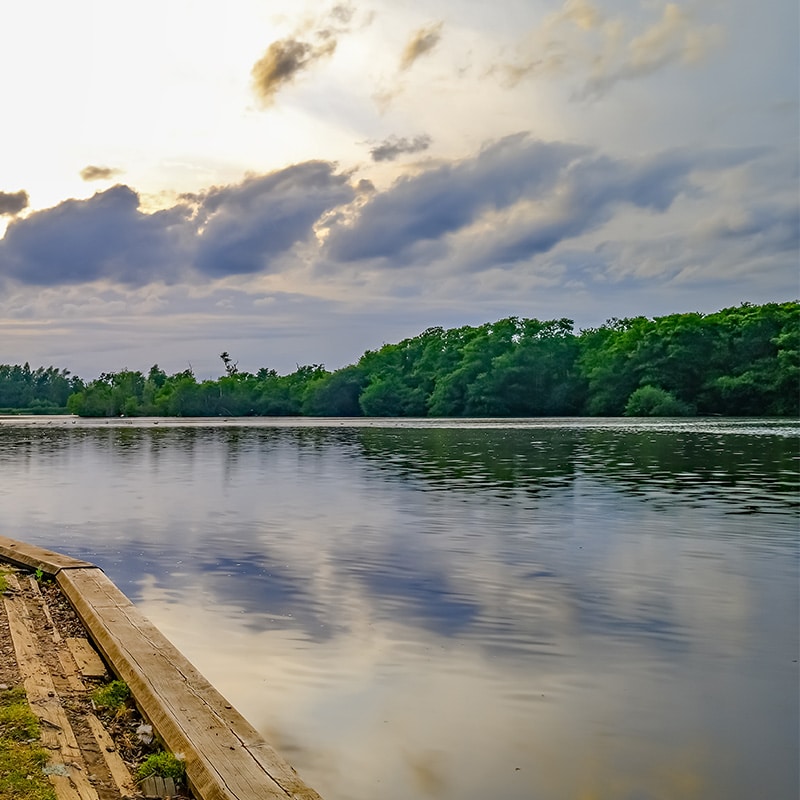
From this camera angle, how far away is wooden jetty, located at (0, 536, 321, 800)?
4328 millimetres

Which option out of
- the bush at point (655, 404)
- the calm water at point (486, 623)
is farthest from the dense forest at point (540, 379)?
the calm water at point (486, 623)

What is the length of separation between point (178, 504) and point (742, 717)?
15930 millimetres

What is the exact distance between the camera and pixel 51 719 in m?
5.33

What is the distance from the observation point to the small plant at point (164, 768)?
4.61 m

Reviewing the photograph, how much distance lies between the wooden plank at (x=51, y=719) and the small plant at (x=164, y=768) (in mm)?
285

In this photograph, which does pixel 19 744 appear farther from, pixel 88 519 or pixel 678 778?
pixel 88 519

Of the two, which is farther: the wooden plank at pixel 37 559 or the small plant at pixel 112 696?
the wooden plank at pixel 37 559

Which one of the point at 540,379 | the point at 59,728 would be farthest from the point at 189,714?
the point at 540,379

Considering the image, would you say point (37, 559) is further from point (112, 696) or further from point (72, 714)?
point (72, 714)

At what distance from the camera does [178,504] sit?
20.7 metres

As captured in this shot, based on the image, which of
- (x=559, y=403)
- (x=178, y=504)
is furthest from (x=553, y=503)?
(x=559, y=403)

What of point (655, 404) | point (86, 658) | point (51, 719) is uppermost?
point (655, 404)

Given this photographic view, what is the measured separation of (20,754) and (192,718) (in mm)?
920

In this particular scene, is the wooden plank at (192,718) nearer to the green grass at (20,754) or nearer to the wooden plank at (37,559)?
the green grass at (20,754)
